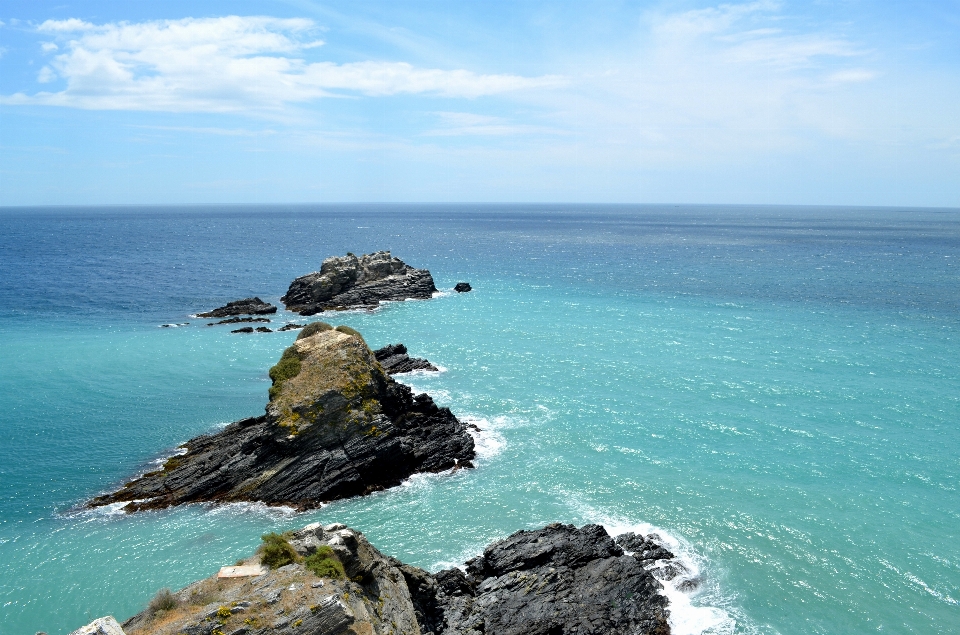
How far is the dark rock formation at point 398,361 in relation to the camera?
203ft

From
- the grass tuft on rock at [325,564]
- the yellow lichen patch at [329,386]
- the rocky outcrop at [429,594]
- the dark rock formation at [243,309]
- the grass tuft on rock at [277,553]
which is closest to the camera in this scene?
the rocky outcrop at [429,594]

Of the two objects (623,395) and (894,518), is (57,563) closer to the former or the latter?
(623,395)

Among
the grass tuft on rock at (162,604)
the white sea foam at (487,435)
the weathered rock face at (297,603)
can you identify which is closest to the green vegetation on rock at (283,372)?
the white sea foam at (487,435)

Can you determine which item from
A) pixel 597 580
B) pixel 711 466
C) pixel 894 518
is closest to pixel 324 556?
pixel 597 580

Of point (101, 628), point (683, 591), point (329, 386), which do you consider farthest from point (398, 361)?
point (101, 628)

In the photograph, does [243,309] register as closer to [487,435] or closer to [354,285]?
[354,285]

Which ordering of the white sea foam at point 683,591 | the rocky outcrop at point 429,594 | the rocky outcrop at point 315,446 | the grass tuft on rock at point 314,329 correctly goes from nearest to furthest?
the rocky outcrop at point 429,594 < the white sea foam at point 683,591 < the rocky outcrop at point 315,446 < the grass tuft on rock at point 314,329

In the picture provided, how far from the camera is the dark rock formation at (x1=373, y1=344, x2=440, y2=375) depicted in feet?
203

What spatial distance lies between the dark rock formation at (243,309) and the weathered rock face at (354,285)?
4.13 metres

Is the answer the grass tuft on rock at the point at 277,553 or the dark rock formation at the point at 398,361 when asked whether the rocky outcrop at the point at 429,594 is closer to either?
the grass tuft on rock at the point at 277,553

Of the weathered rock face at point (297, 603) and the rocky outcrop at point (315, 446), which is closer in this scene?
the weathered rock face at point (297, 603)

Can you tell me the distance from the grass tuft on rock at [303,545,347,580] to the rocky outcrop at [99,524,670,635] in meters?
0.03

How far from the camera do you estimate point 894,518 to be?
35.5 meters

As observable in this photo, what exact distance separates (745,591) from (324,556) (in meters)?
20.2
